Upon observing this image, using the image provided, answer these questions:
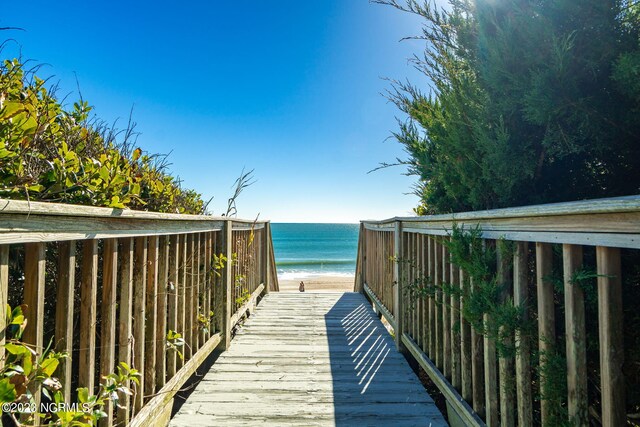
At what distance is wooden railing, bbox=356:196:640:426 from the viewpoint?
0.79 metres

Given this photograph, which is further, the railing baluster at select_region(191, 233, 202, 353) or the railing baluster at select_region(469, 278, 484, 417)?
the railing baluster at select_region(191, 233, 202, 353)

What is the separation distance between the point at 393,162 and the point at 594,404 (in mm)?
1972

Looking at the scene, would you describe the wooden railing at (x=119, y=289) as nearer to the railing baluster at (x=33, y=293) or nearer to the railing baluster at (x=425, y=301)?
the railing baluster at (x=33, y=293)

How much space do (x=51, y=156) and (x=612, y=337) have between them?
206cm

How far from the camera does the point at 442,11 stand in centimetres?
215

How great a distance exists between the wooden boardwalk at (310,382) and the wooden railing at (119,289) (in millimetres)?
243

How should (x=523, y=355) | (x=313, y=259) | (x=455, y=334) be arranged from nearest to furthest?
(x=523, y=355), (x=455, y=334), (x=313, y=259)

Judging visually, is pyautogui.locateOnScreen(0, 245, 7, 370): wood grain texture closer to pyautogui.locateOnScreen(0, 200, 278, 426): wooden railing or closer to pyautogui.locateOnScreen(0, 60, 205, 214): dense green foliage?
pyautogui.locateOnScreen(0, 200, 278, 426): wooden railing

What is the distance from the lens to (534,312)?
50.2 inches

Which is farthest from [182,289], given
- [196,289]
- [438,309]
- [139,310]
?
[438,309]

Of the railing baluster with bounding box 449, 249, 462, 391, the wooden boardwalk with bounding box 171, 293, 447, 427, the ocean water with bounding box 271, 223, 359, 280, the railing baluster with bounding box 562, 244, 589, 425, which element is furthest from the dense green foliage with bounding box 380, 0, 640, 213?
the ocean water with bounding box 271, 223, 359, 280

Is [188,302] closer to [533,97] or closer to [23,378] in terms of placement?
[23,378]

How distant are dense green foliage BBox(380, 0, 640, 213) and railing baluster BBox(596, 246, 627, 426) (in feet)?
3.11

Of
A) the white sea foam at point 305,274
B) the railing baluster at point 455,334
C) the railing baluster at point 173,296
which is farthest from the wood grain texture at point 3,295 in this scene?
the white sea foam at point 305,274
